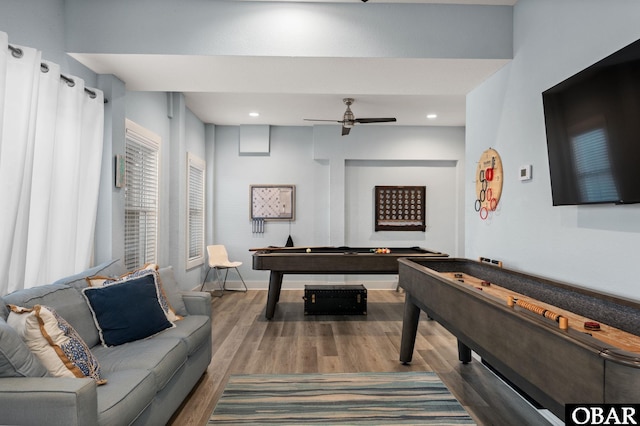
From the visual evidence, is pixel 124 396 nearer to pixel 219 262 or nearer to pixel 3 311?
pixel 3 311

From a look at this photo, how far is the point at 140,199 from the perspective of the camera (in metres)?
4.52

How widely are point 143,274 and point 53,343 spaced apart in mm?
998

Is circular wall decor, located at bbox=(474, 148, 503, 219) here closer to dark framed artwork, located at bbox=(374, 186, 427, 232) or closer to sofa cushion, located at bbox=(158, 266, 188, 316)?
sofa cushion, located at bbox=(158, 266, 188, 316)

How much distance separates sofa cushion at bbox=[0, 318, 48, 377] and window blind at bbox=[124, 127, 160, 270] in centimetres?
272

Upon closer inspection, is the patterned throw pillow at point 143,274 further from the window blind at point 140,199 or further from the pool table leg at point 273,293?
the pool table leg at point 273,293

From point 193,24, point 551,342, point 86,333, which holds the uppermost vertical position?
point 193,24

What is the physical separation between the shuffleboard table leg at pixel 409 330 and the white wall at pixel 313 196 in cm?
366

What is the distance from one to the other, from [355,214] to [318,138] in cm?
145

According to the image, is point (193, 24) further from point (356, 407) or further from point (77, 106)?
point (356, 407)

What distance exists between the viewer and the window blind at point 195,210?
618cm

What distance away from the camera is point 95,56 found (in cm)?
319

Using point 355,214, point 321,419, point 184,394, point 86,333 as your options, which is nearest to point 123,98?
point 86,333

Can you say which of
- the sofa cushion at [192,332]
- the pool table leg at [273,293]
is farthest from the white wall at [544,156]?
the sofa cushion at [192,332]

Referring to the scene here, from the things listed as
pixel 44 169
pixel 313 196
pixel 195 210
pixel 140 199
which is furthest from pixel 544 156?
pixel 195 210
